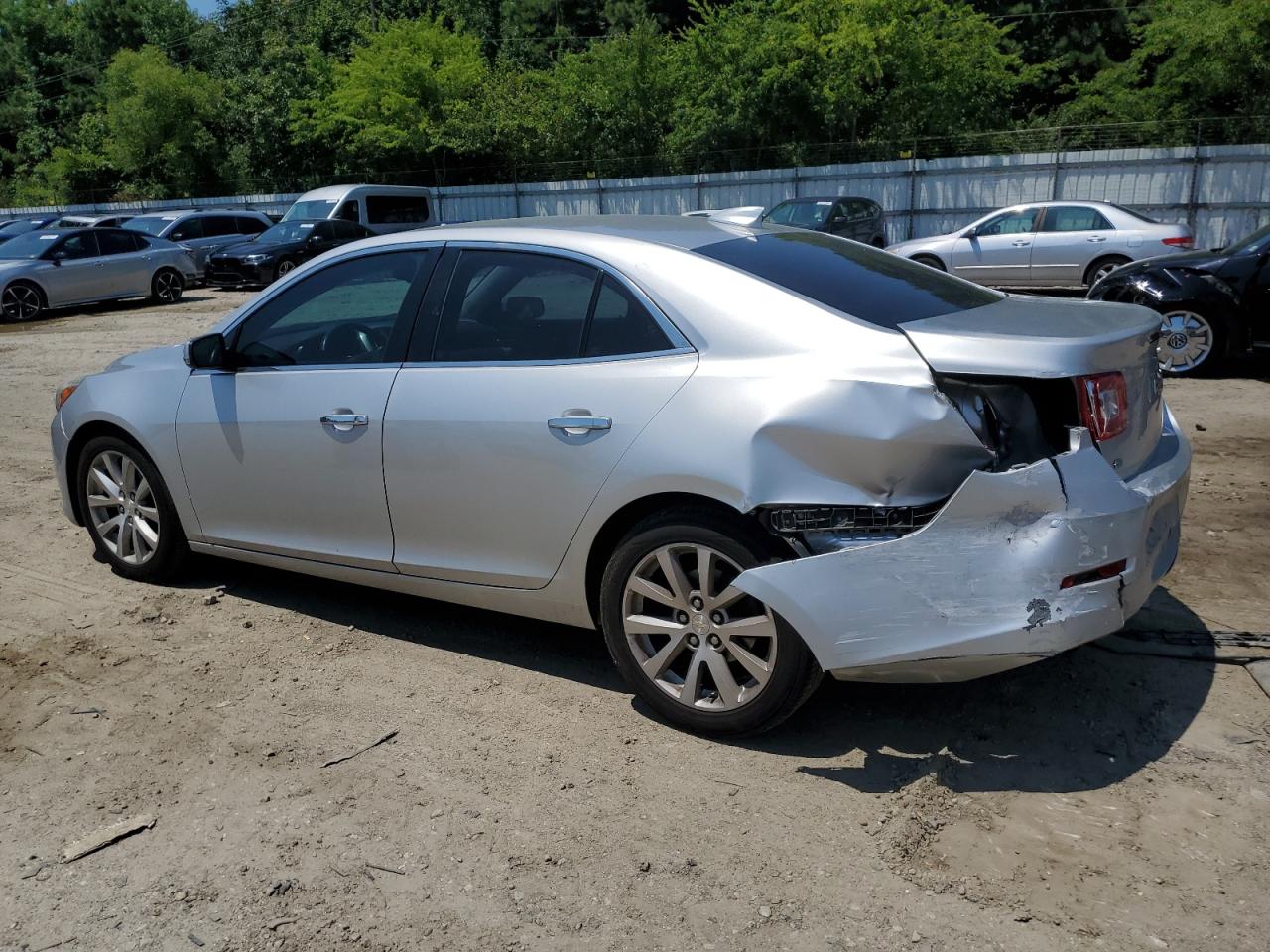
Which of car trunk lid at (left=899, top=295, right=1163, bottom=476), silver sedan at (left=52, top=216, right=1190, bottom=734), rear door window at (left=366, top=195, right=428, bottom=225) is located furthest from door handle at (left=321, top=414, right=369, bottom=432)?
rear door window at (left=366, top=195, right=428, bottom=225)

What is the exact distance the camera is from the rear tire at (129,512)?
5.21 metres

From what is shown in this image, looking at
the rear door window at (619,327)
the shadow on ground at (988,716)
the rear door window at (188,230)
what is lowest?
the shadow on ground at (988,716)

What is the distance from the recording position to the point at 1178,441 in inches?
158

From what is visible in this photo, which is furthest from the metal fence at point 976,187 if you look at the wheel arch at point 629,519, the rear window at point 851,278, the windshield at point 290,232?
the wheel arch at point 629,519

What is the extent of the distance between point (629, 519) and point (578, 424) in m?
0.36

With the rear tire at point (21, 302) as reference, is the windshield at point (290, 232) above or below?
above

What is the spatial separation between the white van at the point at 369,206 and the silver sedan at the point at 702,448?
64.1 ft

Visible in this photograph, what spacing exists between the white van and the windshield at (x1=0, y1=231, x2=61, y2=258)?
554 centimetres

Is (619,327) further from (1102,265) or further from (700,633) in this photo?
(1102,265)

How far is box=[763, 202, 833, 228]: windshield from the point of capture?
2000 cm

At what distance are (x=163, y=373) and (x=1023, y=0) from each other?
4171 cm

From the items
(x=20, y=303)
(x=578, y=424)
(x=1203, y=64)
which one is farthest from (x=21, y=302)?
(x=1203, y=64)

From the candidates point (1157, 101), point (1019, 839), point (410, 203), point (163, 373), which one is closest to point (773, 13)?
point (1157, 101)

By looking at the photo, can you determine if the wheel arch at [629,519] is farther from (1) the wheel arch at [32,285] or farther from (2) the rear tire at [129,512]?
(1) the wheel arch at [32,285]
